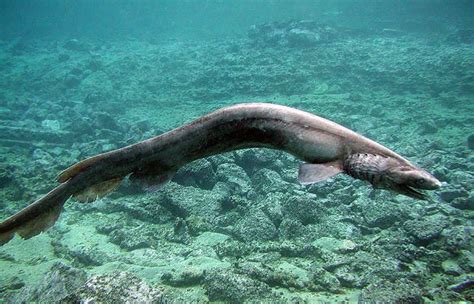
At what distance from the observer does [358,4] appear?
45875 millimetres

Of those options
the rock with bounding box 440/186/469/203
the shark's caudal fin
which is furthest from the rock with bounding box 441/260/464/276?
the shark's caudal fin

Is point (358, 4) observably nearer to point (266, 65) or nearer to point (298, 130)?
point (266, 65)

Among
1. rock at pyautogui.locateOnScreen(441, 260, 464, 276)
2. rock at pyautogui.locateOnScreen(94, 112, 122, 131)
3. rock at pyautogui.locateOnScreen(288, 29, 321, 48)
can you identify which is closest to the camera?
rock at pyautogui.locateOnScreen(441, 260, 464, 276)

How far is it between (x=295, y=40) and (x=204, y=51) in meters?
9.43

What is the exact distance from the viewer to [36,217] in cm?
222

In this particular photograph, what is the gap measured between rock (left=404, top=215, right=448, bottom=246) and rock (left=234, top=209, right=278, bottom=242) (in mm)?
3071

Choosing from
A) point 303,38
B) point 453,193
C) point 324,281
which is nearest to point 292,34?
point 303,38

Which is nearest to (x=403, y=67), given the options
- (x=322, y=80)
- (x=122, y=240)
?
(x=322, y=80)

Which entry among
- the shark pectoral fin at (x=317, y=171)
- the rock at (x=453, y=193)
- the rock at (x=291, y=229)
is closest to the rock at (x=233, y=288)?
the rock at (x=291, y=229)

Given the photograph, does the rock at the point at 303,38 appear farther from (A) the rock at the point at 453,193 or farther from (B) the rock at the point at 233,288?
(B) the rock at the point at 233,288

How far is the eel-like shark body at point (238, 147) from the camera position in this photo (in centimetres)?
182

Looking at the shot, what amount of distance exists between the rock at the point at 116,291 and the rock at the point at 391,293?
325cm

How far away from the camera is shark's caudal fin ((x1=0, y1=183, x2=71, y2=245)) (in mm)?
2186

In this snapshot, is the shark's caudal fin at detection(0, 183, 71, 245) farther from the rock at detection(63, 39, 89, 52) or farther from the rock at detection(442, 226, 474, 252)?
the rock at detection(63, 39, 89, 52)
